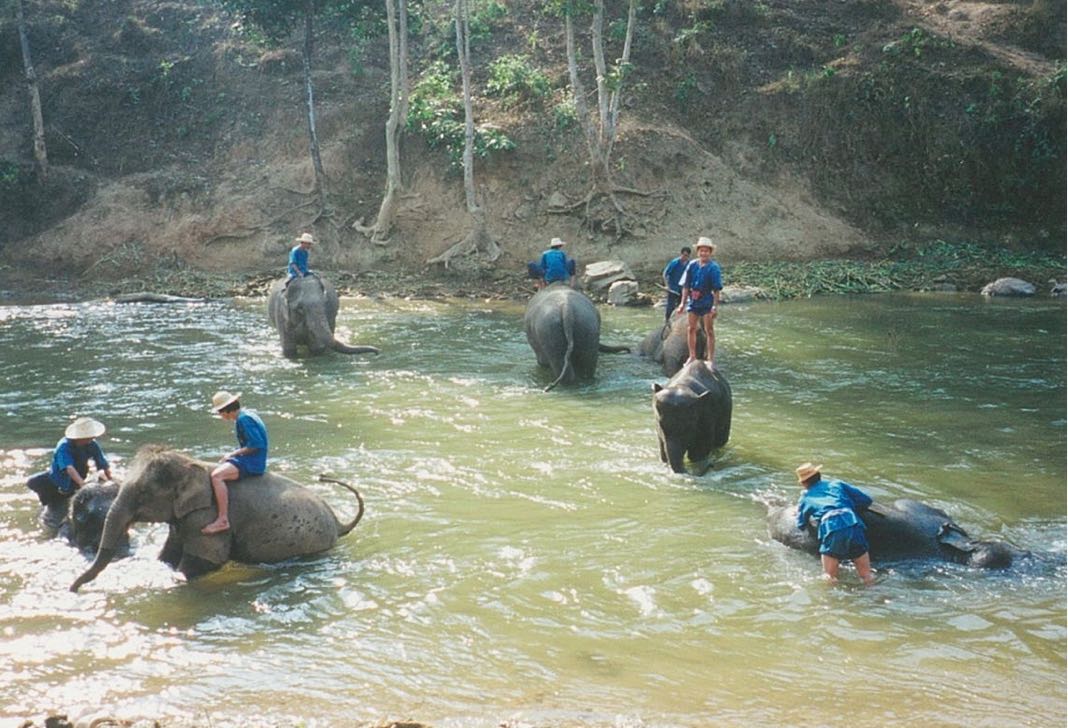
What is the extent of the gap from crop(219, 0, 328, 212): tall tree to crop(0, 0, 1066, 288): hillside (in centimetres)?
79

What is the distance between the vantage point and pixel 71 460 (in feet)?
31.1

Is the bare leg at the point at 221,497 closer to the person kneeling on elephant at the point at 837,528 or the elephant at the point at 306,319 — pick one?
the person kneeling on elephant at the point at 837,528

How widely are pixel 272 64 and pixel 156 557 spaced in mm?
26740

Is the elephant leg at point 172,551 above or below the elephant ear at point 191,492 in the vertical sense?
below

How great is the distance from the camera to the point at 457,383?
51.5 ft

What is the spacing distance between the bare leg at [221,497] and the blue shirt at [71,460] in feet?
5.78

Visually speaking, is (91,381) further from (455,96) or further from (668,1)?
(668,1)

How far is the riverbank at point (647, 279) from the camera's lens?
24.3m

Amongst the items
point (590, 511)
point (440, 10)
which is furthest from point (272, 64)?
point (590, 511)

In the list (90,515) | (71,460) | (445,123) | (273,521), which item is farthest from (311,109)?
(273,521)

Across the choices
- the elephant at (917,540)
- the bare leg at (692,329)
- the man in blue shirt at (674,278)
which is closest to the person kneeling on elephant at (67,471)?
the elephant at (917,540)

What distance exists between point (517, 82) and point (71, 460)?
74.4 ft

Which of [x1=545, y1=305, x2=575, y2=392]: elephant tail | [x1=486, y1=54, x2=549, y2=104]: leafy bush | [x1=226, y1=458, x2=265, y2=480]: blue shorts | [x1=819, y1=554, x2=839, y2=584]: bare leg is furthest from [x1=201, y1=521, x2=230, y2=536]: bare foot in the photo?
[x1=486, y1=54, x2=549, y2=104]: leafy bush

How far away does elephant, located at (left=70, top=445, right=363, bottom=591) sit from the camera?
8.08 metres
